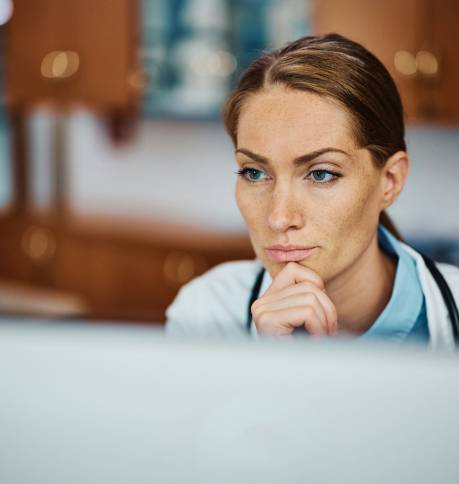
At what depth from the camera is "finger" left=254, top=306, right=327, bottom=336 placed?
324 millimetres

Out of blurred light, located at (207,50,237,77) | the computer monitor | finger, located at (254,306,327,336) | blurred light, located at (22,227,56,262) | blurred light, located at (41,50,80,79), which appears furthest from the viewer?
blurred light, located at (22,227,56,262)

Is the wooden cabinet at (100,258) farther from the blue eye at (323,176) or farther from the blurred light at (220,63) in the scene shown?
the blue eye at (323,176)

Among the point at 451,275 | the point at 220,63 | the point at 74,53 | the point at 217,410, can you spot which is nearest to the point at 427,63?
the point at 220,63

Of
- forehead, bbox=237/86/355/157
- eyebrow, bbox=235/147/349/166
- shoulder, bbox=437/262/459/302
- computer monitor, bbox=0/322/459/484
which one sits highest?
forehead, bbox=237/86/355/157

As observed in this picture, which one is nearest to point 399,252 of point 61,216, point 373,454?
point 373,454

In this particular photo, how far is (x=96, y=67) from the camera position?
1.45 metres

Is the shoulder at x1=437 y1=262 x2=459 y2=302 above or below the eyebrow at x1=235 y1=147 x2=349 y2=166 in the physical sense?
below

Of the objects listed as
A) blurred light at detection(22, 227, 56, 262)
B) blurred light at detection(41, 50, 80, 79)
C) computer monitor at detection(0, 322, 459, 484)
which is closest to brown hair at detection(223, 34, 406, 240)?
computer monitor at detection(0, 322, 459, 484)

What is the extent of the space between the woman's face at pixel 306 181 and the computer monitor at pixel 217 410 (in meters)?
0.12

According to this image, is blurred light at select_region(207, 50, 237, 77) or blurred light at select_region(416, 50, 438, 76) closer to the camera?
blurred light at select_region(416, 50, 438, 76)

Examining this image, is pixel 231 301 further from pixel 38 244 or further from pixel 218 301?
pixel 38 244

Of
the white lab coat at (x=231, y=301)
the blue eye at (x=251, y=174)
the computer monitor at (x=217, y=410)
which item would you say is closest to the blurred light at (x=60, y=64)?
the white lab coat at (x=231, y=301)

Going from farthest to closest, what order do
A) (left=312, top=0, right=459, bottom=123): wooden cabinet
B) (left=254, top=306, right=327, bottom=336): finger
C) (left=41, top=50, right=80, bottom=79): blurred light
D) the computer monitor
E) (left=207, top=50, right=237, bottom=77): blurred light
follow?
(left=41, top=50, right=80, bottom=79): blurred light
(left=207, top=50, right=237, bottom=77): blurred light
(left=312, top=0, right=459, bottom=123): wooden cabinet
(left=254, top=306, right=327, bottom=336): finger
the computer monitor

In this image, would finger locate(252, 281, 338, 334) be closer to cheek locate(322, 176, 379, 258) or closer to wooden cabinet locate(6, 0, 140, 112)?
cheek locate(322, 176, 379, 258)
